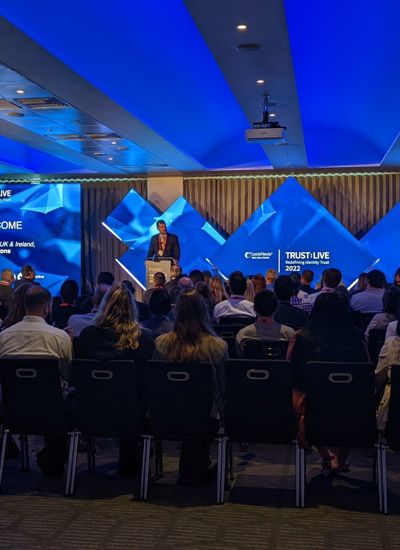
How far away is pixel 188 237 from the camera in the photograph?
15.0 metres

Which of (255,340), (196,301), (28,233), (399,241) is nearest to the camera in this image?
(196,301)

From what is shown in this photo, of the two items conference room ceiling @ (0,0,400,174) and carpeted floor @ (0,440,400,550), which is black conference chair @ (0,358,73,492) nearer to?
carpeted floor @ (0,440,400,550)

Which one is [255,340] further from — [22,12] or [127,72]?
[127,72]

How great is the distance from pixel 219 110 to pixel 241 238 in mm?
3464

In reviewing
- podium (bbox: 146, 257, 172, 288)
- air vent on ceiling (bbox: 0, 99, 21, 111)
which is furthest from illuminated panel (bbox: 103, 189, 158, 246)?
air vent on ceiling (bbox: 0, 99, 21, 111)

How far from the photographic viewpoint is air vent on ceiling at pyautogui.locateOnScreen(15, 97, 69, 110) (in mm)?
8648

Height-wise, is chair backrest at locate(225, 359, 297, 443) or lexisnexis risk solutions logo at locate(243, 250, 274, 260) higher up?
lexisnexis risk solutions logo at locate(243, 250, 274, 260)

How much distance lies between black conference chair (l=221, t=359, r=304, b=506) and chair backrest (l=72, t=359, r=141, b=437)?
1.88 feet

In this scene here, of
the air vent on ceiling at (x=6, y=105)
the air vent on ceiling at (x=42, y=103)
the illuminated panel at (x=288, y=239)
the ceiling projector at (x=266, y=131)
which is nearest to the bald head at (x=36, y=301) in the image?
the air vent on ceiling at (x=42, y=103)

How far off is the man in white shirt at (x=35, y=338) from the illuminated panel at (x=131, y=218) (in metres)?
10.7

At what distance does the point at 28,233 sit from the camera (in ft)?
51.0

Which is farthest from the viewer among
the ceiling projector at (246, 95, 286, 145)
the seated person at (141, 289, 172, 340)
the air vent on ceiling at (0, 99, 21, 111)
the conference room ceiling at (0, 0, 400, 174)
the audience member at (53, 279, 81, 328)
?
the ceiling projector at (246, 95, 286, 145)

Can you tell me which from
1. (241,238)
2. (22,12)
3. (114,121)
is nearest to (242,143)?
(241,238)

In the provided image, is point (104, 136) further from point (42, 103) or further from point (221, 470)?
point (221, 470)
